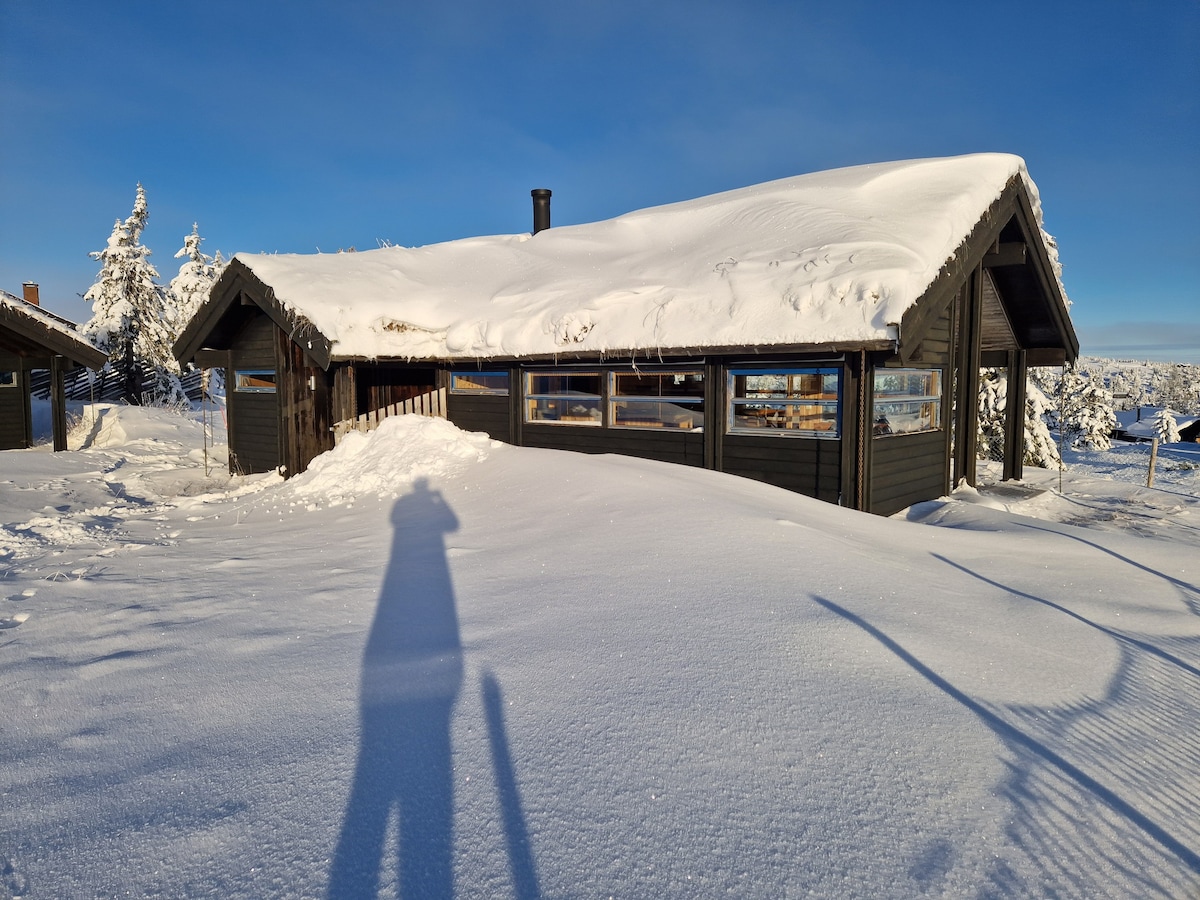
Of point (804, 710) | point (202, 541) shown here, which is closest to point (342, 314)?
point (202, 541)

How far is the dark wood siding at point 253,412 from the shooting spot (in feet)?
49.3

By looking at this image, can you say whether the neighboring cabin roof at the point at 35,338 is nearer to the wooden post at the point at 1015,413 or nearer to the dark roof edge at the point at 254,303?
the dark roof edge at the point at 254,303

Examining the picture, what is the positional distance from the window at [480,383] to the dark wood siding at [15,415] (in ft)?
40.0

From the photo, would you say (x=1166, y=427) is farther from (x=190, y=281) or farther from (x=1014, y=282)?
(x=190, y=281)

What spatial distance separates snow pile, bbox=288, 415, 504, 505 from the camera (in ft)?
34.3

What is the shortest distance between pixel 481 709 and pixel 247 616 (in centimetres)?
262

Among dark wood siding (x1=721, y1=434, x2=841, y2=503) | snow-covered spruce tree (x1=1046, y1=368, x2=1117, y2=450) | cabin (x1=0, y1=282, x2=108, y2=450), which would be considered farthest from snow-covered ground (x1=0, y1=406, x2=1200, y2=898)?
snow-covered spruce tree (x1=1046, y1=368, x2=1117, y2=450)

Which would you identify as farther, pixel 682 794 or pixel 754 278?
pixel 754 278

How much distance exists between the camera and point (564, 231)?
1870 cm

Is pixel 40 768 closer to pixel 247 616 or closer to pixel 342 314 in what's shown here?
pixel 247 616

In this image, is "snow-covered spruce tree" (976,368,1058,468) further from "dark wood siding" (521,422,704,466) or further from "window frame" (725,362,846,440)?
"dark wood siding" (521,422,704,466)

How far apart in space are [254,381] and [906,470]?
1393cm

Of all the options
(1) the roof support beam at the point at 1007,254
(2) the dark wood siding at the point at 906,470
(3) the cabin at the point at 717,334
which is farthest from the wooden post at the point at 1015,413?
(2) the dark wood siding at the point at 906,470

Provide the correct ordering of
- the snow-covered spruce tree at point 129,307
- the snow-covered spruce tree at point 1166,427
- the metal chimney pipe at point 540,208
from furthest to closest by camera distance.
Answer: the snow-covered spruce tree at point 1166,427 → the snow-covered spruce tree at point 129,307 → the metal chimney pipe at point 540,208
